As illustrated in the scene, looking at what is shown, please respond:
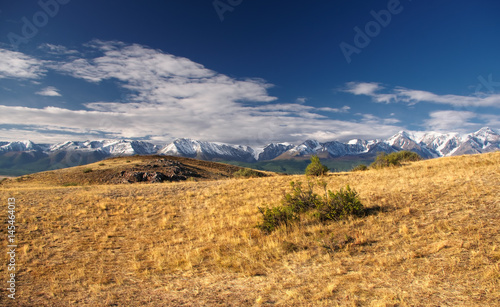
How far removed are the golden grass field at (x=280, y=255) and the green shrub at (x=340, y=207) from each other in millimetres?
508

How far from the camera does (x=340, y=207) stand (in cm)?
1005

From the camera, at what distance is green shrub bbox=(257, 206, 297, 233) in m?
10.2

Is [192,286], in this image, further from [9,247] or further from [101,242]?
[9,247]

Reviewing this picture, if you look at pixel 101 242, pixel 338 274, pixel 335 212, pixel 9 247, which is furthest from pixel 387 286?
pixel 9 247

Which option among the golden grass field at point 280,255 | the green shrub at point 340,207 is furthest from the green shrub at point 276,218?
the green shrub at point 340,207

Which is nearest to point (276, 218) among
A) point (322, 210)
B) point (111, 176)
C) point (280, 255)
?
point (322, 210)

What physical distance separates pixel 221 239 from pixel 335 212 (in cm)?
472

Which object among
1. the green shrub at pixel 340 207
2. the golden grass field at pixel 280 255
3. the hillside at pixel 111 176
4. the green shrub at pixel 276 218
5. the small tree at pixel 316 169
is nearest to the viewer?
the golden grass field at pixel 280 255

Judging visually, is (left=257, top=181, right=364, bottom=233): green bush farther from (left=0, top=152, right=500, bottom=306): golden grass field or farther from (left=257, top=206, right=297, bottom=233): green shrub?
(left=0, top=152, right=500, bottom=306): golden grass field

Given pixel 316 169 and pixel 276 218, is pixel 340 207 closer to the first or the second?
pixel 276 218

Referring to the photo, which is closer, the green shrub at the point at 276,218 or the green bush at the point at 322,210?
the green bush at the point at 322,210

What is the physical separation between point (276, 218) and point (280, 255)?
291cm

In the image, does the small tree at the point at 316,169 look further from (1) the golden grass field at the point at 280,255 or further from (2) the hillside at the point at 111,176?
(2) the hillside at the point at 111,176

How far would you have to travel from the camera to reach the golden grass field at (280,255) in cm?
546
